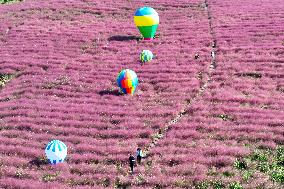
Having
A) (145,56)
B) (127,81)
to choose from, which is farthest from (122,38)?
(127,81)

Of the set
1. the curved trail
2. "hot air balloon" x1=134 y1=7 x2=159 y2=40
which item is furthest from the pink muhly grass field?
"hot air balloon" x1=134 y1=7 x2=159 y2=40

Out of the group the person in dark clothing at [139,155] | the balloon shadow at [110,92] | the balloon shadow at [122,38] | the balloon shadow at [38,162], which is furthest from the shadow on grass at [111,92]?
the balloon shadow at [122,38]

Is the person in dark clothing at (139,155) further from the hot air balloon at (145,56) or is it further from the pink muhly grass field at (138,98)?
the hot air balloon at (145,56)

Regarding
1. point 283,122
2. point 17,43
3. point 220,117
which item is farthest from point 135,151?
point 17,43

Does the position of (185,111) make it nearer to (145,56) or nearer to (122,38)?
(145,56)

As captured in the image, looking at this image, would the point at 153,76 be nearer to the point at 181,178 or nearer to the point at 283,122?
the point at 283,122

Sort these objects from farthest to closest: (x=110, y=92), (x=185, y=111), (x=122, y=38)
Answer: (x=122, y=38)
(x=110, y=92)
(x=185, y=111)
